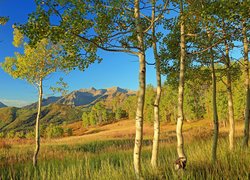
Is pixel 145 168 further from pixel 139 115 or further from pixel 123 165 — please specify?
pixel 123 165

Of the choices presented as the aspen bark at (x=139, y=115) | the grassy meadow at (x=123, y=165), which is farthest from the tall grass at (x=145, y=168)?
the aspen bark at (x=139, y=115)

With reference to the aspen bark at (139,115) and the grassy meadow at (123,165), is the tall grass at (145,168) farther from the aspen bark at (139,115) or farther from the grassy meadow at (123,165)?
the aspen bark at (139,115)

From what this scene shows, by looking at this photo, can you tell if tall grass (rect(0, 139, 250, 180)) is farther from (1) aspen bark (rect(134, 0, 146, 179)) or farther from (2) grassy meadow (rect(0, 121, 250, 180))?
(1) aspen bark (rect(134, 0, 146, 179))

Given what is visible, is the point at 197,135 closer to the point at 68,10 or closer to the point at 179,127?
the point at 179,127

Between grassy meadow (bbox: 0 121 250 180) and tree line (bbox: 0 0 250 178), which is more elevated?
tree line (bbox: 0 0 250 178)

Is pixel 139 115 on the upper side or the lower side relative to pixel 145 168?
upper

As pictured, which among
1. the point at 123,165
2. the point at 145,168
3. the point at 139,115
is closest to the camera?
the point at 139,115

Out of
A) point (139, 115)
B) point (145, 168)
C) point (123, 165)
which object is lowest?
point (123, 165)

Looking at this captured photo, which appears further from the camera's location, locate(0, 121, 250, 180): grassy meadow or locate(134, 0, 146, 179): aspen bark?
locate(0, 121, 250, 180): grassy meadow

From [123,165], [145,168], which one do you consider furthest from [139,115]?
[123,165]

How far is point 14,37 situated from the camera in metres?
15.1

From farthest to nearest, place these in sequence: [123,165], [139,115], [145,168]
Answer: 1. [123,165]
2. [145,168]
3. [139,115]

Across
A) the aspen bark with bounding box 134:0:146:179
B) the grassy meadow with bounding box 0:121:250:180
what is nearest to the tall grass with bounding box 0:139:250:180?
the grassy meadow with bounding box 0:121:250:180

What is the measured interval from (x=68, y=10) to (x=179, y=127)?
502cm
